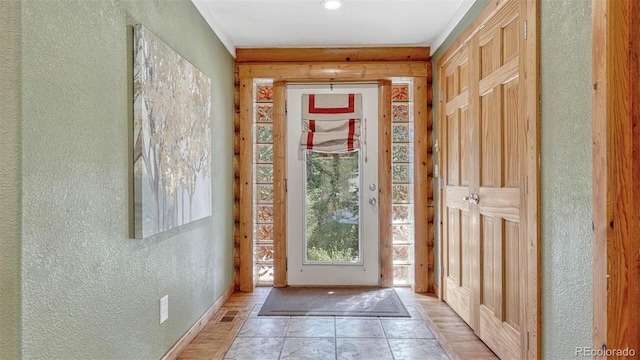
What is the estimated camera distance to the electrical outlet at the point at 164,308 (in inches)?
80.0

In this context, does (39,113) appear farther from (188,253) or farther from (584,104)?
(584,104)

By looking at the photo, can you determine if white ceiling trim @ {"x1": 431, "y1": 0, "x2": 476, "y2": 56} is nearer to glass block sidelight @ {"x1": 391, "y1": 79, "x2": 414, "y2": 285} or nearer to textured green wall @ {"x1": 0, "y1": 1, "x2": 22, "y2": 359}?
glass block sidelight @ {"x1": 391, "y1": 79, "x2": 414, "y2": 285}

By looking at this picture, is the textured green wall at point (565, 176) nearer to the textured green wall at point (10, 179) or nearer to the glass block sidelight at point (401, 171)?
the textured green wall at point (10, 179)

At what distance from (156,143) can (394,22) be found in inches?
81.7

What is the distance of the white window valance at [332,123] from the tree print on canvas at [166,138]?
4.02ft

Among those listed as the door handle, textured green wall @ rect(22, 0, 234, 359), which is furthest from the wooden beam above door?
the door handle

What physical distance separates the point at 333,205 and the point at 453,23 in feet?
6.19

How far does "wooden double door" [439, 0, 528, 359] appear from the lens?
6.60 ft

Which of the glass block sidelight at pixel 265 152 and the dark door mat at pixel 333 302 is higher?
the glass block sidelight at pixel 265 152

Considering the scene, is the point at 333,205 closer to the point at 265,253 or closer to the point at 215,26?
→ the point at 265,253

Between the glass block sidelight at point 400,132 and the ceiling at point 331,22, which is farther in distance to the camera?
the glass block sidelight at point 400,132

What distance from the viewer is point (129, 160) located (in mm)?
1720

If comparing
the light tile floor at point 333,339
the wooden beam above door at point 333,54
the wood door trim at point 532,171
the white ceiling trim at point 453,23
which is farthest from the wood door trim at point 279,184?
the wood door trim at point 532,171

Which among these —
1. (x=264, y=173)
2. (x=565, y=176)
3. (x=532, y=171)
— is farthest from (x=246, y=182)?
(x=565, y=176)
